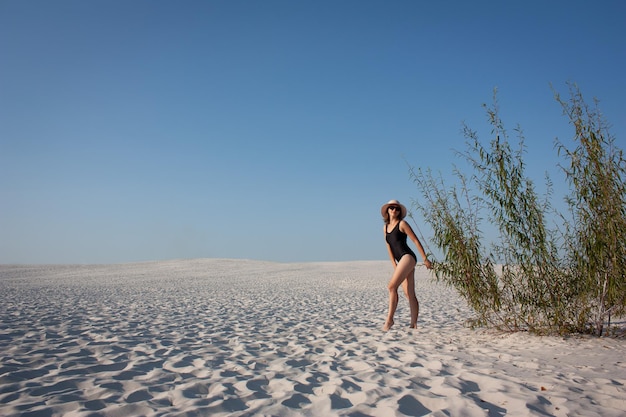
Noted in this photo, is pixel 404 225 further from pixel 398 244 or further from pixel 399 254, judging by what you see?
pixel 399 254

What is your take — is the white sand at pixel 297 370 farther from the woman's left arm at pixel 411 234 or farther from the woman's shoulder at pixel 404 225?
the woman's shoulder at pixel 404 225

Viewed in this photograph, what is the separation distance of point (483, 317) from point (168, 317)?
6.40m

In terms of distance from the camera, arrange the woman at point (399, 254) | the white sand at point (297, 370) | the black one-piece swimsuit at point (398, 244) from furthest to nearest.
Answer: the black one-piece swimsuit at point (398, 244), the woman at point (399, 254), the white sand at point (297, 370)

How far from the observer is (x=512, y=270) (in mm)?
6293

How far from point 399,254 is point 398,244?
17cm

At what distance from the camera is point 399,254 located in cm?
657

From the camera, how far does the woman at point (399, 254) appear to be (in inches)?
251

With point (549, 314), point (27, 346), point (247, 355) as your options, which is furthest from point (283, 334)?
point (549, 314)

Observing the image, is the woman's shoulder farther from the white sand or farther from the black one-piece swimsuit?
the white sand

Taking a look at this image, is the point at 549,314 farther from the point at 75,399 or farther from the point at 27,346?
the point at 27,346

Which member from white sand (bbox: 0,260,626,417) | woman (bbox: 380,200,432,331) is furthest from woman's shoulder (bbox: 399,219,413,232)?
white sand (bbox: 0,260,626,417)

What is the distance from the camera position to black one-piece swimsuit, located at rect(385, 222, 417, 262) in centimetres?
653

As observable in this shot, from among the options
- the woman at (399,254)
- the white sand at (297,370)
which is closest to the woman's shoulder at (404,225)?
the woman at (399,254)

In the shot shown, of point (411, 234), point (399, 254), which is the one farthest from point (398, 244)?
Result: point (411, 234)
